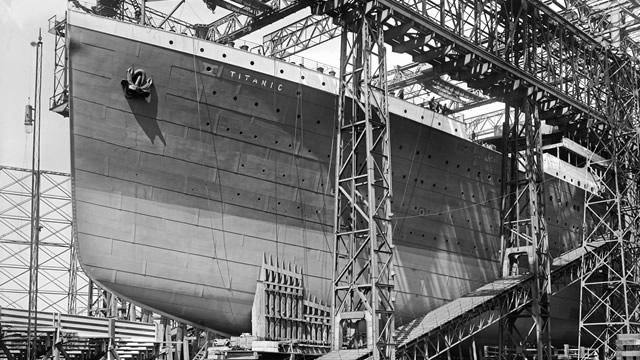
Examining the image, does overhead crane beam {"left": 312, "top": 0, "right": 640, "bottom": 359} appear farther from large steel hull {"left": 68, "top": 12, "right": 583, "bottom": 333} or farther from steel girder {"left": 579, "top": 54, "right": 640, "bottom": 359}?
large steel hull {"left": 68, "top": 12, "right": 583, "bottom": 333}

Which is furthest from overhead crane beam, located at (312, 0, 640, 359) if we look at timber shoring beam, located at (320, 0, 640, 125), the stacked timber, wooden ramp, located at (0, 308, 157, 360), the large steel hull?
wooden ramp, located at (0, 308, 157, 360)

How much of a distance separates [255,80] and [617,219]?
1690cm

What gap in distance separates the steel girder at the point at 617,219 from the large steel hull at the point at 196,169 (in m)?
11.1

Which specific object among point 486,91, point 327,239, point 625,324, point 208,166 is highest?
point 486,91

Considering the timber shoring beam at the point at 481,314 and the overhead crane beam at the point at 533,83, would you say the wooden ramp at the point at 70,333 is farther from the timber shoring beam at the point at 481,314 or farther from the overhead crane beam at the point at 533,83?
the overhead crane beam at the point at 533,83

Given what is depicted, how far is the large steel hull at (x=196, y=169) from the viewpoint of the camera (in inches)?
709

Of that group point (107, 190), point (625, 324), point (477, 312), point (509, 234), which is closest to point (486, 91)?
point (509, 234)

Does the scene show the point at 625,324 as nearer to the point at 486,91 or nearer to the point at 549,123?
the point at 549,123

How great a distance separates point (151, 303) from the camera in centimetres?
1817

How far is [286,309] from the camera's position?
19062 mm

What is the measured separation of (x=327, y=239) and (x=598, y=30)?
64.0 feet

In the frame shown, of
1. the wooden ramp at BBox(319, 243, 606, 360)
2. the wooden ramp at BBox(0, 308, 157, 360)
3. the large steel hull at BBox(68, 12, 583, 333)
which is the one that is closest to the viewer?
the large steel hull at BBox(68, 12, 583, 333)

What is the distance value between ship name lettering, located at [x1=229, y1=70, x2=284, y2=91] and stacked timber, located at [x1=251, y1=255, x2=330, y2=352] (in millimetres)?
4512

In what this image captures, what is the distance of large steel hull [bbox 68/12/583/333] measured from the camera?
59.1 feet
